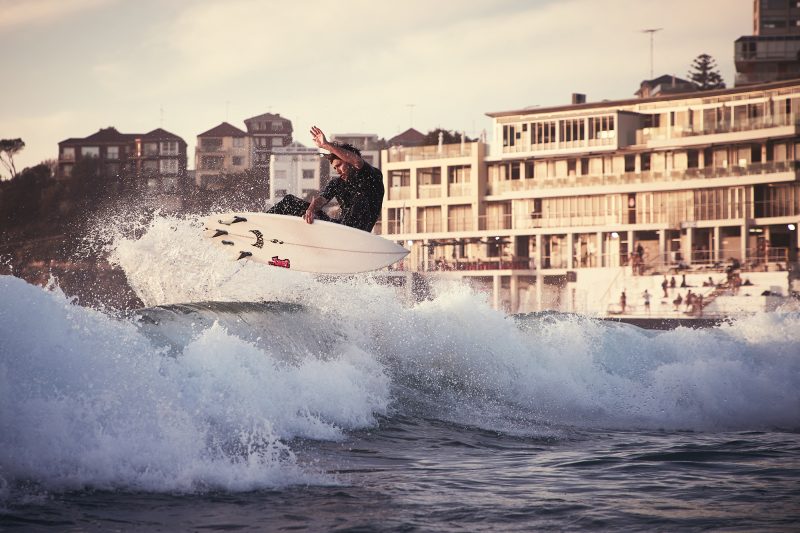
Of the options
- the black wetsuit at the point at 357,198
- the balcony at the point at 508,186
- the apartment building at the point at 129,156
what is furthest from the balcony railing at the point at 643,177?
the black wetsuit at the point at 357,198

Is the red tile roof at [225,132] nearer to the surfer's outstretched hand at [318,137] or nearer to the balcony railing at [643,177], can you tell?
the balcony railing at [643,177]

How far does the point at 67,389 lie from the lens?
843 centimetres

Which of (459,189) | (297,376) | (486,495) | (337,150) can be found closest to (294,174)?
(459,189)

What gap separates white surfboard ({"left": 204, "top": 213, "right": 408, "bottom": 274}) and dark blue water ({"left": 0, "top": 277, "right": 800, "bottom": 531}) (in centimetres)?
69

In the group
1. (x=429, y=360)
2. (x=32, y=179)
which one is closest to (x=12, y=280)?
(x=429, y=360)

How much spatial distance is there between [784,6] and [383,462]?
9892cm

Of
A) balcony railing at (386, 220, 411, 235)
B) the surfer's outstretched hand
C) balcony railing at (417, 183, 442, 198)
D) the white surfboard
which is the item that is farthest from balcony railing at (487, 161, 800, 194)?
the surfer's outstretched hand

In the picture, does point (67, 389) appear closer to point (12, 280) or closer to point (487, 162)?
point (12, 280)

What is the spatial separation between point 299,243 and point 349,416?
14.1ft

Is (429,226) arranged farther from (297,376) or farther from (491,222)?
(297,376)

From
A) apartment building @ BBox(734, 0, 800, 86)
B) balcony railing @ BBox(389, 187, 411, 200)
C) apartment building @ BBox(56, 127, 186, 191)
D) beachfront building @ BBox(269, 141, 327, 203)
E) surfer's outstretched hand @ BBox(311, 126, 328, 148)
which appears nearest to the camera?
surfer's outstretched hand @ BBox(311, 126, 328, 148)

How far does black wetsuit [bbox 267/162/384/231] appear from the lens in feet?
46.4

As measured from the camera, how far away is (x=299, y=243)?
50.9 feet

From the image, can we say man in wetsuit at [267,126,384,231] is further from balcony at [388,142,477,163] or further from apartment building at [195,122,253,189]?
apartment building at [195,122,253,189]
